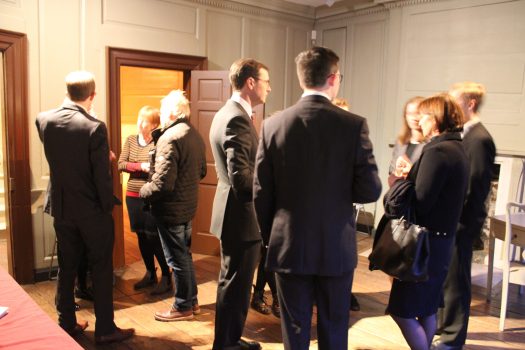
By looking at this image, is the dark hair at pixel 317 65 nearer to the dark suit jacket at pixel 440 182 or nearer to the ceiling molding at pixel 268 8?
the dark suit jacket at pixel 440 182

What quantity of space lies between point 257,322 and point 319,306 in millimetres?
1375

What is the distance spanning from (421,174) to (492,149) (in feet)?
2.37

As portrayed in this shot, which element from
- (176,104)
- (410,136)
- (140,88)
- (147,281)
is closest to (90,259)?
(176,104)

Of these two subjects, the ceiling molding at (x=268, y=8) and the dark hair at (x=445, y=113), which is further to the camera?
the ceiling molding at (x=268, y=8)

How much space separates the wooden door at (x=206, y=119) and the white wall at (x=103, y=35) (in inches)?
14.6

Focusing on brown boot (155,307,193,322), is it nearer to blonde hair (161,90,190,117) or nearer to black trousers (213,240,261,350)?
black trousers (213,240,261,350)

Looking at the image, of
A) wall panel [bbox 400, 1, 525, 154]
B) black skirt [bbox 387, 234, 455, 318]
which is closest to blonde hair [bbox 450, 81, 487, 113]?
black skirt [bbox 387, 234, 455, 318]

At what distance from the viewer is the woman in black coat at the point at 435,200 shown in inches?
81.1

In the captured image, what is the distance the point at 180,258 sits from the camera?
2.99m

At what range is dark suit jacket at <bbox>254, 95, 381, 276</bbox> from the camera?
1714mm

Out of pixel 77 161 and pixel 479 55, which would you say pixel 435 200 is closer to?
pixel 77 161

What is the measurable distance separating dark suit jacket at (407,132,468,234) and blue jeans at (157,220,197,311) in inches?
60.2

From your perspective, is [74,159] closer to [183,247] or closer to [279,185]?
[183,247]

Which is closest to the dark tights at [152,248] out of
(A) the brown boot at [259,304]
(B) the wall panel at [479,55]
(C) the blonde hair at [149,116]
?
(A) the brown boot at [259,304]
